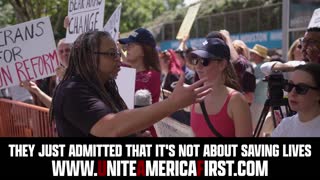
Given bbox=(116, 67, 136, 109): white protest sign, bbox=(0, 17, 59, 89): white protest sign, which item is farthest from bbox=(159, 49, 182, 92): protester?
bbox=(116, 67, 136, 109): white protest sign

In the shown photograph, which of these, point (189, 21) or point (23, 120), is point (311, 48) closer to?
point (23, 120)

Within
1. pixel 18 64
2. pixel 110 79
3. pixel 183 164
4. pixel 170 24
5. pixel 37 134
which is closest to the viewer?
pixel 183 164

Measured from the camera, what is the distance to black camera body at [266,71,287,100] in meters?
3.45

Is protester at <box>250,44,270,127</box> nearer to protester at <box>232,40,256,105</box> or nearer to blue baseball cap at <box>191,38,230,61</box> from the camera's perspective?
protester at <box>232,40,256,105</box>

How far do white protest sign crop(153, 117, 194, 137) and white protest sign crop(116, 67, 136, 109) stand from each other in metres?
0.34

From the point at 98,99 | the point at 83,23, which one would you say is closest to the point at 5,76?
the point at 83,23

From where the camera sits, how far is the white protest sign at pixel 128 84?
414 cm

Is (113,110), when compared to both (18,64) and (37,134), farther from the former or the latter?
(37,134)

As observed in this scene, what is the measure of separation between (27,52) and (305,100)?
298cm

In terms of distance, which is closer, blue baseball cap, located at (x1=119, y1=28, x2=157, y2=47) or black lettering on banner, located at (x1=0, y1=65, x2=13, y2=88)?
blue baseball cap, located at (x1=119, y1=28, x2=157, y2=47)

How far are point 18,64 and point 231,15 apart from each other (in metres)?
16.5

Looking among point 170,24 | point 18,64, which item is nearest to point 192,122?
point 18,64

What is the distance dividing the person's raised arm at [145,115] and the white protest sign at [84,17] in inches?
Answer: 92.7

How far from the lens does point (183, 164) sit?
2.78m
